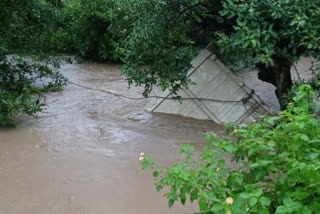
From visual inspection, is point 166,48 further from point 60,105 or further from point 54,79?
point 54,79

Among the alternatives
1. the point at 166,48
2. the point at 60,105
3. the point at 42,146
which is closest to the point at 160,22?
the point at 166,48

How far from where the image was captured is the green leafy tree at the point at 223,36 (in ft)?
13.8

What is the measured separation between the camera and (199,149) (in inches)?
230

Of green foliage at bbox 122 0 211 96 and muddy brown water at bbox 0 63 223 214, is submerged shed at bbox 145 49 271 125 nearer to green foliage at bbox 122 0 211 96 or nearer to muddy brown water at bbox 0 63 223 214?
muddy brown water at bbox 0 63 223 214

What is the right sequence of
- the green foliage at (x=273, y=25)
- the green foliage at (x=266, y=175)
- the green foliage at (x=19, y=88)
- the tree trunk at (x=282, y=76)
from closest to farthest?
1. the green foliage at (x=266, y=175)
2. the green foliage at (x=273, y=25)
3. the tree trunk at (x=282, y=76)
4. the green foliage at (x=19, y=88)

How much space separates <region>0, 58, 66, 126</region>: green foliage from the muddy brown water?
27 centimetres

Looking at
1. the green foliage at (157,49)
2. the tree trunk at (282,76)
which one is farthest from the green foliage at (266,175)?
the green foliage at (157,49)

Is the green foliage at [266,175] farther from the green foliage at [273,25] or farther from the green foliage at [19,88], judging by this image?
the green foliage at [19,88]

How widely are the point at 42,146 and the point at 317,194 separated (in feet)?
15.4

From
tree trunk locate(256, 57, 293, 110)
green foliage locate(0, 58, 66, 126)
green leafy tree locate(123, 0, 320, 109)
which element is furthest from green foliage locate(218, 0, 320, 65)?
green foliage locate(0, 58, 66, 126)

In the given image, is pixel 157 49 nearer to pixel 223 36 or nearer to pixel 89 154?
pixel 223 36

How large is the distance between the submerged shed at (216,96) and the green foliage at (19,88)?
253 centimetres

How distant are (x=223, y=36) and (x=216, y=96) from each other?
2361 millimetres

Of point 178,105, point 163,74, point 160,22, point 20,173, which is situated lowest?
point 20,173
